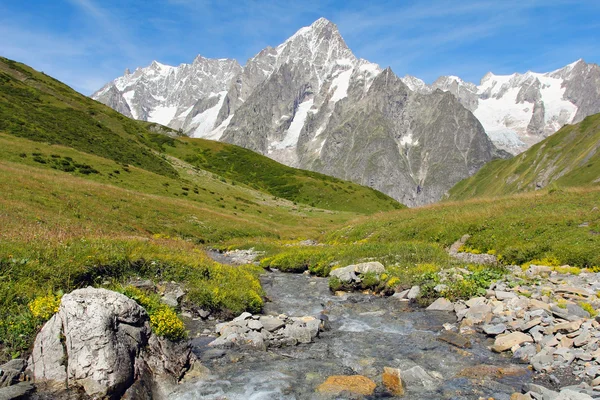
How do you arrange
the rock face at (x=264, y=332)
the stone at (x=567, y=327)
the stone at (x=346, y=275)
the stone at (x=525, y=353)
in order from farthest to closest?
1. the stone at (x=346, y=275)
2. the rock face at (x=264, y=332)
3. the stone at (x=567, y=327)
4. the stone at (x=525, y=353)

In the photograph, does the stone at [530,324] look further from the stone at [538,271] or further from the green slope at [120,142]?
the green slope at [120,142]

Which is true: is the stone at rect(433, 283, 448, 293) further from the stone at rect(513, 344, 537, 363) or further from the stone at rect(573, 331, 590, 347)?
the stone at rect(573, 331, 590, 347)

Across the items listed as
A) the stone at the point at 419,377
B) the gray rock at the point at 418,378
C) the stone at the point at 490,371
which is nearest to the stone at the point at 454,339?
the stone at the point at 490,371

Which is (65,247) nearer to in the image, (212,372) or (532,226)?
(212,372)

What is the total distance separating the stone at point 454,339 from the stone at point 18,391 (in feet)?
42.0

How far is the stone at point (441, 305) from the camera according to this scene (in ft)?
58.0

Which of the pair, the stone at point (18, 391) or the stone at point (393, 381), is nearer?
the stone at point (18, 391)

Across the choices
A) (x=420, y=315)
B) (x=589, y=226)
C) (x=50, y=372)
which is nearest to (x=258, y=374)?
(x=50, y=372)

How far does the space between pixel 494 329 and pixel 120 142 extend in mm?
95167

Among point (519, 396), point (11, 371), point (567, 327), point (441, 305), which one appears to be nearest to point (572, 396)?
point (519, 396)

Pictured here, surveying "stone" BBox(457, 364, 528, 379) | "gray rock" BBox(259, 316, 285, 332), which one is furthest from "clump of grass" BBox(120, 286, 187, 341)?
"stone" BBox(457, 364, 528, 379)

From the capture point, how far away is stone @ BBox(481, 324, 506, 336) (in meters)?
14.0

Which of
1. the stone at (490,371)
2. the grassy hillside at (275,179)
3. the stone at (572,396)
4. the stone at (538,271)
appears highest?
the grassy hillside at (275,179)

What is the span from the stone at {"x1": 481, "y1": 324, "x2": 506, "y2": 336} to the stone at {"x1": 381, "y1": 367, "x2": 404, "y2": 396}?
5.31 m
